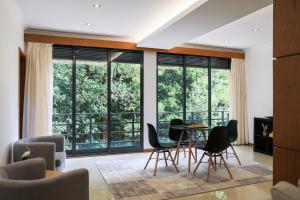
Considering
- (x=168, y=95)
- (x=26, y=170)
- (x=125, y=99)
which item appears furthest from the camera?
(x=168, y=95)

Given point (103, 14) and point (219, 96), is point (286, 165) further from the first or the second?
point (219, 96)

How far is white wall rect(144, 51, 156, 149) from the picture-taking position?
5992 mm

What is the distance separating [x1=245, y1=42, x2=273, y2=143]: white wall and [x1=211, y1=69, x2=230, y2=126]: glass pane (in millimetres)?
606

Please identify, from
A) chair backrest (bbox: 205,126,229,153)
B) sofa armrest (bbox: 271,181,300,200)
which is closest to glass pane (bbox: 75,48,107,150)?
chair backrest (bbox: 205,126,229,153)

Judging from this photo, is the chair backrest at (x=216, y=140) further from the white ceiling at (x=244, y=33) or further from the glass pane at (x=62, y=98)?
the glass pane at (x=62, y=98)

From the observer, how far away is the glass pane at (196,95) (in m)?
6.53

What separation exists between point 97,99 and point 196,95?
264cm

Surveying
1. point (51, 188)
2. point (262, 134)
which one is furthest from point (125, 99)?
point (51, 188)

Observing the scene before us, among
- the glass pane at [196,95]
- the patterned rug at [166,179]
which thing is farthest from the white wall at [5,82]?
the glass pane at [196,95]

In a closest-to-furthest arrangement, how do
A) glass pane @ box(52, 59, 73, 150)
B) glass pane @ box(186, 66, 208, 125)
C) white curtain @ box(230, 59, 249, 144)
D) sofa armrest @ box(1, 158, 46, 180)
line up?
1. sofa armrest @ box(1, 158, 46, 180)
2. glass pane @ box(52, 59, 73, 150)
3. glass pane @ box(186, 66, 208, 125)
4. white curtain @ box(230, 59, 249, 144)

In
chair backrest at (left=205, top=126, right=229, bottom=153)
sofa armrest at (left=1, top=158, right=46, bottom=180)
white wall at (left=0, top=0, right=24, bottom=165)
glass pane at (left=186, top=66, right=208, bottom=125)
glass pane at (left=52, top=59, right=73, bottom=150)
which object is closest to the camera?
sofa armrest at (left=1, top=158, right=46, bottom=180)

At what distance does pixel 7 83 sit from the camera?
3.11 m

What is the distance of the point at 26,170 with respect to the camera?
7.30ft

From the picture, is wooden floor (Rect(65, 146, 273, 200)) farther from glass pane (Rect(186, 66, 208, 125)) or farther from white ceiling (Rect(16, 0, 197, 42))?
glass pane (Rect(186, 66, 208, 125))
